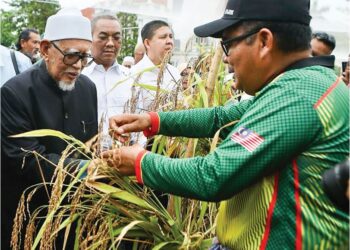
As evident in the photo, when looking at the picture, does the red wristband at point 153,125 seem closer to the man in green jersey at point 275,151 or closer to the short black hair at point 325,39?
the man in green jersey at point 275,151

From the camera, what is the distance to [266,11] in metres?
1.68

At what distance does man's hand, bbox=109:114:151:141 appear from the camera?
6.93 ft

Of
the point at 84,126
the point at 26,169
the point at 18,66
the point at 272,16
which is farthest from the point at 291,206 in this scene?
the point at 18,66

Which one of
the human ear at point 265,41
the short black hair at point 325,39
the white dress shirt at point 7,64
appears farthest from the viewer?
the short black hair at point 325,39

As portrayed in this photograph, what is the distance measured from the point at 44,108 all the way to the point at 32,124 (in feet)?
0.45

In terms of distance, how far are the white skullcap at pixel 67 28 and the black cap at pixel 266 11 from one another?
→ 1.32 meters

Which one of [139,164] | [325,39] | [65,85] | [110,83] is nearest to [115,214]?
[139,164]

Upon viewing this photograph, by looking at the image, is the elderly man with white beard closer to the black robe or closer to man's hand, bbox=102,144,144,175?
the black robe

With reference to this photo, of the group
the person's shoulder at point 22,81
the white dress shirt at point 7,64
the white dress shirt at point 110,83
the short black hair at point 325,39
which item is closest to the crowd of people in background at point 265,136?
the person's shoulder at point 22,81

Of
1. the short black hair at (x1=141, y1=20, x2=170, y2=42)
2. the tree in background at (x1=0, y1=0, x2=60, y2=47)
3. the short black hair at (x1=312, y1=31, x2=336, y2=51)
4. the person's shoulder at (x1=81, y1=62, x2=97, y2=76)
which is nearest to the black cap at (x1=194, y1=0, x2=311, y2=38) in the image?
the person's shoulder at (x1=81, y1=62, x2=97, y2=76)

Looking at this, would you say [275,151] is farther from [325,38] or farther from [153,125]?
[325,38]

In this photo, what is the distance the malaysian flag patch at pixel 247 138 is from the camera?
150 cm

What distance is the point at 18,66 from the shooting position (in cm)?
506

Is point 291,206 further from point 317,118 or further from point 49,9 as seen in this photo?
point 49,9
